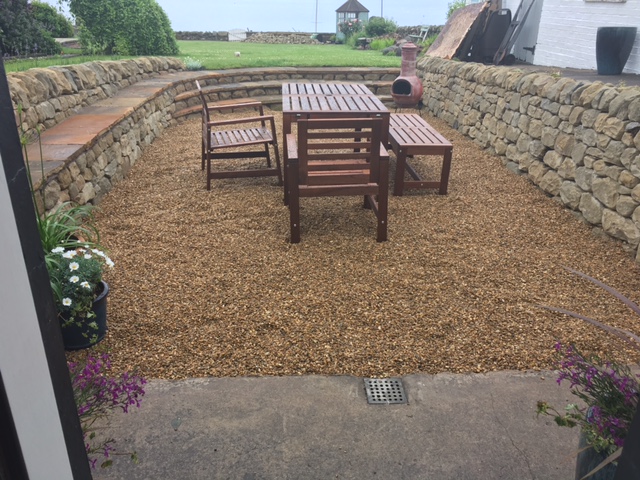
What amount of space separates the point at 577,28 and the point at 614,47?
1.63 metres

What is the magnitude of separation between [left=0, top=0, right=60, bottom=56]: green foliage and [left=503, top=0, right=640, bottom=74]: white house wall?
8.40 metres

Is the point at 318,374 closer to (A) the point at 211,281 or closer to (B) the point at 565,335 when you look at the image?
(A) the point at 211,281

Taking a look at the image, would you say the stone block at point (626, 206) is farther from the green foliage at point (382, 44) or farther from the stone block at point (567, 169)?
the green foliage at point (382, 44)

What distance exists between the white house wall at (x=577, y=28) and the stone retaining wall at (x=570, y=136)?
171cm

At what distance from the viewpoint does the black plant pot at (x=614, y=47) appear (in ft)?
20.0

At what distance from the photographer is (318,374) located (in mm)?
2523

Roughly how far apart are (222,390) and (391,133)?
368 centimetres

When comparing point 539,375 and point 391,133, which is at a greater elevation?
point 391,133

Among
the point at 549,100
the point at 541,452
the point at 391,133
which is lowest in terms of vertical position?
the point at 541,452

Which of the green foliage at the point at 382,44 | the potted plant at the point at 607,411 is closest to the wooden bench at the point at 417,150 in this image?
the potted plant at the point at 607,411

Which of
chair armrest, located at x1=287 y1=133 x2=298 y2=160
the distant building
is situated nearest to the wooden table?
chair armrest, located at x1=287 y1=133 x2=298 y2=160

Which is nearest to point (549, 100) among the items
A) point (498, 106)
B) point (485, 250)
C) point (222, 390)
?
point (498, 106)

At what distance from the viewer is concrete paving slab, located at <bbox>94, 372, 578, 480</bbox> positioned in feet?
6.43

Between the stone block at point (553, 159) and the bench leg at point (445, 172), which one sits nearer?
the stone block at point (553, 159)
